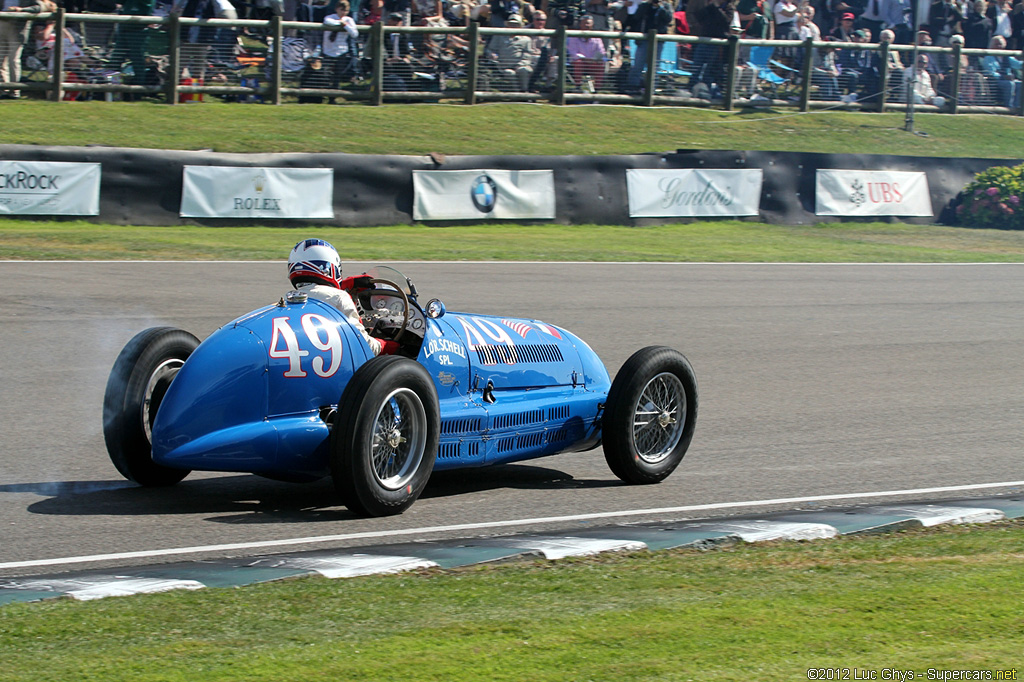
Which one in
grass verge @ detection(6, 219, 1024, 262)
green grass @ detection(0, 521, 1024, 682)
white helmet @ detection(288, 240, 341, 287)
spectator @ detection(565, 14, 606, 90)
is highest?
spectator @ detection(565, 14, 606, 90)

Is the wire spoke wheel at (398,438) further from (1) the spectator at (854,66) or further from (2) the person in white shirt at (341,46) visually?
(1) the spectator at (854,66)

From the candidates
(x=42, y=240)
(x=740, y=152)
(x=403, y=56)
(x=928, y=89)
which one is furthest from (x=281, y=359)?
(x=928, y=89)

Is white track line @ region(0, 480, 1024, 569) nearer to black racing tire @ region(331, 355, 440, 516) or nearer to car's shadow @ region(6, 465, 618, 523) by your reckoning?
black racing tire @ region(331, 355, 440, 516)

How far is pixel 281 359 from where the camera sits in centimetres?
602

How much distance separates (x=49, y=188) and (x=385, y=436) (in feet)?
45.4

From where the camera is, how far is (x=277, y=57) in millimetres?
24266

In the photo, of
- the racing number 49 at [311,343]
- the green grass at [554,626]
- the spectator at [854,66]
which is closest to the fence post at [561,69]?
the spectator at [854,66]

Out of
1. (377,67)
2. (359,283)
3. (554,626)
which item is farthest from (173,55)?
(554,626)

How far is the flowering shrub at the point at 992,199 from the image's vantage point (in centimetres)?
2531

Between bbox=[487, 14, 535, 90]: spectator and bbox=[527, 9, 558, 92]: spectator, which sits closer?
bbox=[487, 14, 535, 90]: spectator

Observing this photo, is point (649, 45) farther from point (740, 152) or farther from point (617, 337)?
point (617, 337)

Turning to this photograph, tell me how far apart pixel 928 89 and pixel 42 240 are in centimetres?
2150

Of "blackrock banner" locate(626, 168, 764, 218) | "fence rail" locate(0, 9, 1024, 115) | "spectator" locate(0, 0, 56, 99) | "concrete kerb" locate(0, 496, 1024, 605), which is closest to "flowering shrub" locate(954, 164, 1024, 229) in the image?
"blackrock banner" locate(626, 168, 764, 218)

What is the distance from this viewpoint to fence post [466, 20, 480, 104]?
2540 centimetres
